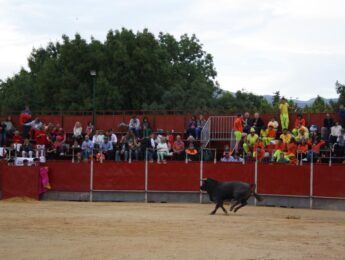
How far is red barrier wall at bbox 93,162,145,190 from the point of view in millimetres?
27422

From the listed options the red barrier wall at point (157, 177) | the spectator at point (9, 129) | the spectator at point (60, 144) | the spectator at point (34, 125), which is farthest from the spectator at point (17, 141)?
the spectator at point (60, 144)

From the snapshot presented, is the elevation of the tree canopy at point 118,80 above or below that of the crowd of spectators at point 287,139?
above

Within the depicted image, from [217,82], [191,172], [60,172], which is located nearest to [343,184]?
[191,172]

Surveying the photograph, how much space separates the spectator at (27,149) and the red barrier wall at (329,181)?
10.5m

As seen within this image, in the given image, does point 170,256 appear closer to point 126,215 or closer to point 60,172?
point 126,215

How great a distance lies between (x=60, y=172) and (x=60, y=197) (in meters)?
0.93

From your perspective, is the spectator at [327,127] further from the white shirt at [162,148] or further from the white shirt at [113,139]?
the white shirt at [113,139]

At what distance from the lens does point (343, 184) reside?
947 inches

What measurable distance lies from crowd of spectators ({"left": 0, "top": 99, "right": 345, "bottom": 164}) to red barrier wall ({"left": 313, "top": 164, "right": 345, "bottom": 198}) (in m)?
0.54

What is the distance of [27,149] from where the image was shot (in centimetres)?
2827

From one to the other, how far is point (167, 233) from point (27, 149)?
13766 millimetres

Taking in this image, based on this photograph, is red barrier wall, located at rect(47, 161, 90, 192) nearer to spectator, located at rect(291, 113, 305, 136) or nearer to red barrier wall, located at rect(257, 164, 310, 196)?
red barrier wall, located at rect(257, 164, 310, 196)

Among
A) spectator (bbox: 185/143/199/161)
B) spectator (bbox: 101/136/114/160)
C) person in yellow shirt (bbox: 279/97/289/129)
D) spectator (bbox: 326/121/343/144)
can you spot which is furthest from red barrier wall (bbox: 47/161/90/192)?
spectator (bbox: 326/121/343/144)

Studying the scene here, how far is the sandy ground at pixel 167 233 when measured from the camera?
1277cm
